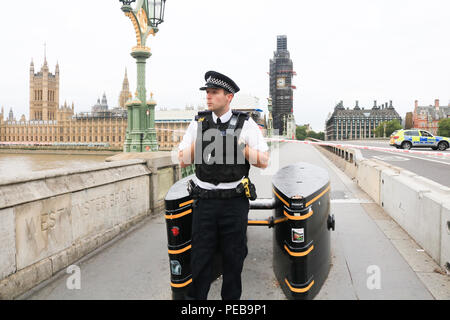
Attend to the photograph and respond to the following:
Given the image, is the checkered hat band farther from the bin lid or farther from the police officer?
the bin lid

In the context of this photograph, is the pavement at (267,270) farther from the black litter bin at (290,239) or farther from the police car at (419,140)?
the police car at (419,140)

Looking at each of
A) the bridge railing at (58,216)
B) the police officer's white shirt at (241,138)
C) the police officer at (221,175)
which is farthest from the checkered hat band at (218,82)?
the bridge railing at (58,216)

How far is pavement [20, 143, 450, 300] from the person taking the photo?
134 inches

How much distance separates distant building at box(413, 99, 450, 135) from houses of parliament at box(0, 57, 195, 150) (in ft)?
295

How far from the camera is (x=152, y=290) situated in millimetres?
3492

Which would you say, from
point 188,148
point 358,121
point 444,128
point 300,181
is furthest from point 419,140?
point 358,121

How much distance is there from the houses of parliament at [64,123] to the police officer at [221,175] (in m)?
104

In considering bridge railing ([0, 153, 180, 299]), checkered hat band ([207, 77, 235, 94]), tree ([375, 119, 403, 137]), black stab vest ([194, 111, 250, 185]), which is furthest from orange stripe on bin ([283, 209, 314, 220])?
tree ([375, 119, 403, 137])

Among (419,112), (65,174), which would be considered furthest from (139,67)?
(419,112)

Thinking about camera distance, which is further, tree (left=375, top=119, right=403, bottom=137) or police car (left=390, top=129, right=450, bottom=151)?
tree (left=375, top=119, right=403, bottom=137)

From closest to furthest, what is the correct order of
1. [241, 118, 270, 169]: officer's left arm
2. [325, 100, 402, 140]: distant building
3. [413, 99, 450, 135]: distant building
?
1. [241, 118, 270, 169]: officer's left arm
2. [413, 99, 450, 135]: distant building
3. [325, 100, 402, 140]: distant building
